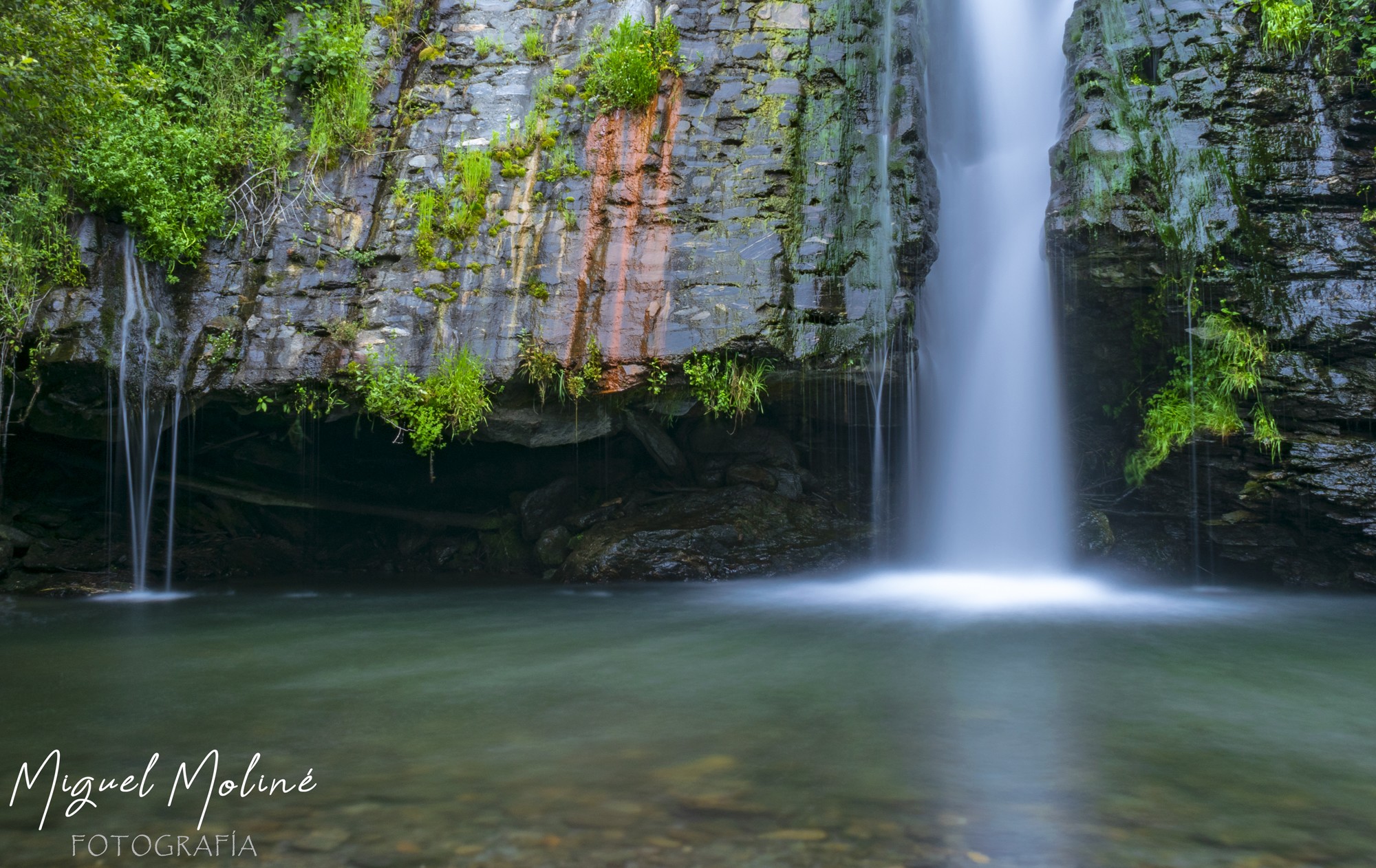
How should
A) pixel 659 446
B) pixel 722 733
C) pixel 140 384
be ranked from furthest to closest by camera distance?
pixel 659 446, pixel 140 384, pixel 722 733

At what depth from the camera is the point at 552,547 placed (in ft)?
33.4

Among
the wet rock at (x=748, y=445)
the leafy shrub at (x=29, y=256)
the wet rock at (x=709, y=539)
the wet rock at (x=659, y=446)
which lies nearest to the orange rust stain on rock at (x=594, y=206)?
the wet rock at (x=659, y=446)

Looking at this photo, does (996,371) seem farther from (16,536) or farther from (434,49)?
(16,536)

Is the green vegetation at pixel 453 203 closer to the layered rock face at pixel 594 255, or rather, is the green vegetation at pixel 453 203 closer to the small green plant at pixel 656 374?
the layered rock face at pixel 594 255

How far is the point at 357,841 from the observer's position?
2645mm

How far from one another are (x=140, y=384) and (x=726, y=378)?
566cm

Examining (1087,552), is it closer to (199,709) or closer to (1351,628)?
(1351,628)

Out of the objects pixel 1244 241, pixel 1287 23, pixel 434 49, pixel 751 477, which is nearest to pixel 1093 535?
pixel 1244 241

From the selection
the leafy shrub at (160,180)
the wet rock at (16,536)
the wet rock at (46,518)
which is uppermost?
the leafy shrub at (160,180)

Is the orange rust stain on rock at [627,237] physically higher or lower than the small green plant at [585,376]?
higher

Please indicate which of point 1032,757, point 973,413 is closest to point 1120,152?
point 973,413

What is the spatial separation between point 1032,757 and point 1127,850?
0.89 metres

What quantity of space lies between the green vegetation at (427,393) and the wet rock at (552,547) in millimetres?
2403

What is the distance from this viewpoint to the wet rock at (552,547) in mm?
10117
